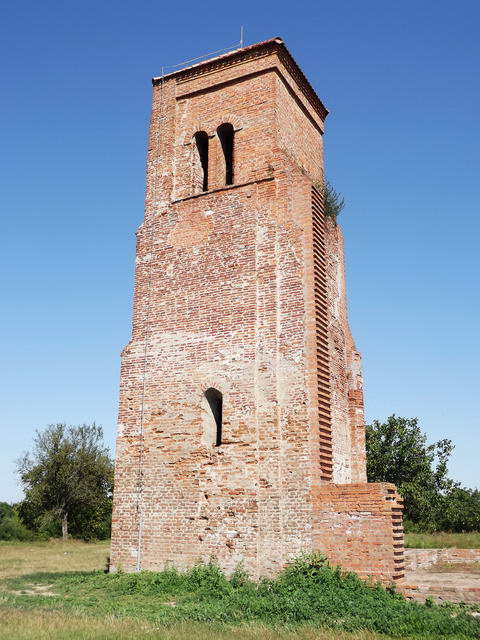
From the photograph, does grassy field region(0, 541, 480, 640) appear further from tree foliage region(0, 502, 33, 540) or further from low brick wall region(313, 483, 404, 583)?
tree foliage region(0, 502, 33, 540)

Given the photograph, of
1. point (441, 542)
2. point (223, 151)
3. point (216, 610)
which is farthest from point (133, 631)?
point (441, 542)

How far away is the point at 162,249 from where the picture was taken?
13.3 meters

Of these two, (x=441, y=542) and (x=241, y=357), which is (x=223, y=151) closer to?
(x=241, y=357)

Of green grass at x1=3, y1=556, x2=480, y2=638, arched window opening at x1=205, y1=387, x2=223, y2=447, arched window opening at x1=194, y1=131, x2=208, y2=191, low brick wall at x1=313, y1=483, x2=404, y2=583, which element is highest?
arched window opening at x1=194, y1=131, x2=208, y2=191

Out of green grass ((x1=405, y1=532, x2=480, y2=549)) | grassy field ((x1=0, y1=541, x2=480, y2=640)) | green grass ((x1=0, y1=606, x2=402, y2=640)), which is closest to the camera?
green grass ((x1=0, y1=606, x2=402, y2=640))

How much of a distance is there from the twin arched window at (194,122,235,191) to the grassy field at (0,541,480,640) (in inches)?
337

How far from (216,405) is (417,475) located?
75.6 feet

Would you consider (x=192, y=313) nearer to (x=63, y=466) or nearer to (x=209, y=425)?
(x=209, y=425)

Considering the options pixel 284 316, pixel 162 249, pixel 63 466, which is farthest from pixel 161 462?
pixel 63 466

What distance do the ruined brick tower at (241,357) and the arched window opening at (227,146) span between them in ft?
0.14

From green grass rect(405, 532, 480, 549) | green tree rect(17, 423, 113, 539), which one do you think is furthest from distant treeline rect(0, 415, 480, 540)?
green grass rect(405, 532, 480, 549)

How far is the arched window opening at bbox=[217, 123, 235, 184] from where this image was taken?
14.1 m

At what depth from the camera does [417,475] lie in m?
31.9

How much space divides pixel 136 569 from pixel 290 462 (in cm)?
370
